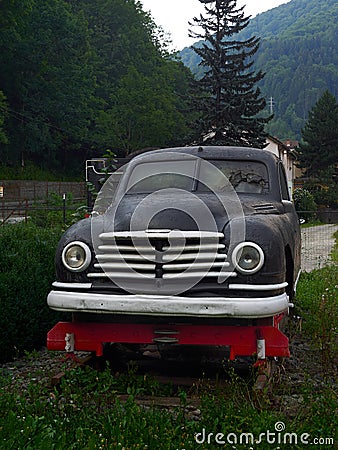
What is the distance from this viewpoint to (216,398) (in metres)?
4.83

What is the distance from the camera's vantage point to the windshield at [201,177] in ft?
20.7

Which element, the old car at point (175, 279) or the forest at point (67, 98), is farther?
the forest at point (67, 98)

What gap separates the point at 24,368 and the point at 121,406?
2.02 metres

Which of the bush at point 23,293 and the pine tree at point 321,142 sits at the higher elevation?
the pine tree at point 321,142

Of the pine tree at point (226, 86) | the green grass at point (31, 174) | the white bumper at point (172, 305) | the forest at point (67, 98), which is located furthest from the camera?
the forest at point (67, 98)

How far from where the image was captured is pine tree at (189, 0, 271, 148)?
43156 mm

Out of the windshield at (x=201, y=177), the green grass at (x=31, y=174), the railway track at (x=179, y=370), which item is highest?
the windshield at (x=201, y=177)

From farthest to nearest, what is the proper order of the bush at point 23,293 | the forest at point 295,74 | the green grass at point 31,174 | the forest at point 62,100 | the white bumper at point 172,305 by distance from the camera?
1. the forest at point 295,74
2. the forest at point 62,100
3. the green grass at point 31,174
4. the bush at point 23,293
5. the white bumper at point 172,305

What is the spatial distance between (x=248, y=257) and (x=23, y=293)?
294cm

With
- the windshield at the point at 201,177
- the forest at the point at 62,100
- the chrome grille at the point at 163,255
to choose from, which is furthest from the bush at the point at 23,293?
the forest at the point at 62,100

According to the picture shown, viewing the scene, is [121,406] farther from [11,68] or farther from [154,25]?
[154,25]

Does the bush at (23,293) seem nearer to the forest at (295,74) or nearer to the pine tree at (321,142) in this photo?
the pine tree at (321,142)

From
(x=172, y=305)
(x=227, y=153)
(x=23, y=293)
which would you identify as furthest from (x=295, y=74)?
(x=172, y=305)

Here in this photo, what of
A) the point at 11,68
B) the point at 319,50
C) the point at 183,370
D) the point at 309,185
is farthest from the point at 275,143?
the point at 319,50
